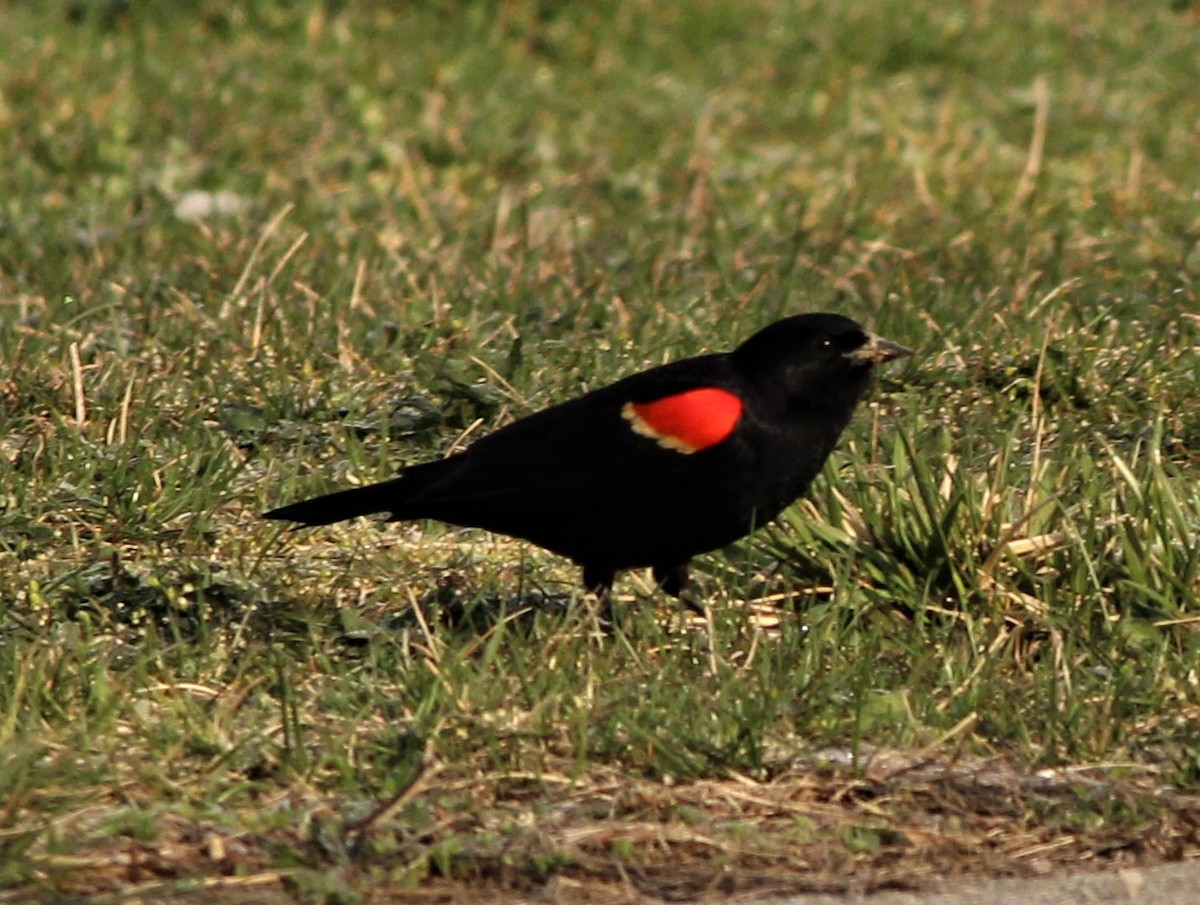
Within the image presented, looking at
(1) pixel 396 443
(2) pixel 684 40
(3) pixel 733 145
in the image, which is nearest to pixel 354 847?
(1) pixel 396 443

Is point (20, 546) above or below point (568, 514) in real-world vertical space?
below

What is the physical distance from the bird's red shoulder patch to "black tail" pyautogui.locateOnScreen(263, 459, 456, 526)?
485 mm

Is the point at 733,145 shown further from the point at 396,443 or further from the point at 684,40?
the point at 396,443

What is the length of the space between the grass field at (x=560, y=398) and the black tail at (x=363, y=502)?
0.23 metres

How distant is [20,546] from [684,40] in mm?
6227

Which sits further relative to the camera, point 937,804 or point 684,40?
point 684,40

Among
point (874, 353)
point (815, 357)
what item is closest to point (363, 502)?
point (815, 357)

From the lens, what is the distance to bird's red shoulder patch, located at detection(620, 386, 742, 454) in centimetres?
471

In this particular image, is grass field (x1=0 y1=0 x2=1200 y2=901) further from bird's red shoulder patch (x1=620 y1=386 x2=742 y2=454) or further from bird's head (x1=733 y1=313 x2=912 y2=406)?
bird's red shoulder patch (x1=620 y1=386 x2=742 y2=454)

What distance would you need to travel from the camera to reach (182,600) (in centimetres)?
493

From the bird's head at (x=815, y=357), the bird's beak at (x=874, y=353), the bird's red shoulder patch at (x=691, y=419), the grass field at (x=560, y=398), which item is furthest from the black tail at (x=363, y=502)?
the bird's beak at (x=874, y=353)

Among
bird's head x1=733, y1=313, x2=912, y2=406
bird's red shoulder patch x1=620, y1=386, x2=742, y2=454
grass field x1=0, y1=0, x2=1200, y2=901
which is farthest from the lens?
bird's head x1=733, y1=313, x2=912, y2=406

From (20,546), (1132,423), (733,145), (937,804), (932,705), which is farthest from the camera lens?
(733,145)

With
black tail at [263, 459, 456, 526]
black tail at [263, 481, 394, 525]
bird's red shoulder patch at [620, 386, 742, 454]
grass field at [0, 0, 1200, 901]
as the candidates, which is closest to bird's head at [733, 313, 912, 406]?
bird's red shoulder patch at [620, 386, 742, 454]
